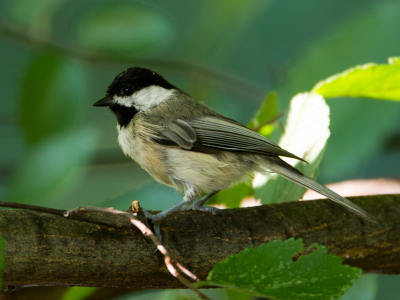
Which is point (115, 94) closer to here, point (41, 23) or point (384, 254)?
point (41, 23)

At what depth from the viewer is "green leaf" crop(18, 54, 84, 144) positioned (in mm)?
1420

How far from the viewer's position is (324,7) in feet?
9.40

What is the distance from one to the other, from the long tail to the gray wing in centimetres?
4

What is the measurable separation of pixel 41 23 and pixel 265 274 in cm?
136

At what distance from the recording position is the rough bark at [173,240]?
78cm

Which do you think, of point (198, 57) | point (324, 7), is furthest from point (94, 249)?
point (324, 7)

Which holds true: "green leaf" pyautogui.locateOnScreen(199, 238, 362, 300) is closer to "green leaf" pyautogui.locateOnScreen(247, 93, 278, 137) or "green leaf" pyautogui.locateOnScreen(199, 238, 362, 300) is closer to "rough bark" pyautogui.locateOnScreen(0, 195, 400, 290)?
"rough bark" pyautogui.locateOnScreen(0, 195, 400, 290)

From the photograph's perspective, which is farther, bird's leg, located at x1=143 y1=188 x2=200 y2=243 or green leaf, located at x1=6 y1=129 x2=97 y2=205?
green leaf, located at x1=6 y1=129 x2=97 y2=205

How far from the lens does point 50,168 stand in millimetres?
1327

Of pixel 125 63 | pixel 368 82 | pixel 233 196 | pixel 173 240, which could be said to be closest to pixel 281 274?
pixel 173 240

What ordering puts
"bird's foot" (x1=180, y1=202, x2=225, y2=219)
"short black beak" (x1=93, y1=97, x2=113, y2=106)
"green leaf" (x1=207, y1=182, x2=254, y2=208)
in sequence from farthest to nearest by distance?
"short black beak" (x1=93, y1=97, x2=113, y2=106) < "green leaf" (x1=207, y1=182, x2=254, y2=208) < "bird's foot" (x1=180, y1=202, x2=225, y2=219)

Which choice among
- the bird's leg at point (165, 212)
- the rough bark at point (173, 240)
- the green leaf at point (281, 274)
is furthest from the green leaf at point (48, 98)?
the green leaf at point (281, 274)

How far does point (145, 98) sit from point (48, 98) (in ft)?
1.14

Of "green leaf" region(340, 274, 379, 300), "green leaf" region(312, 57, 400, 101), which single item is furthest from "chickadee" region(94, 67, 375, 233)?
"green leaf" region(340, 274, 379, 300)
